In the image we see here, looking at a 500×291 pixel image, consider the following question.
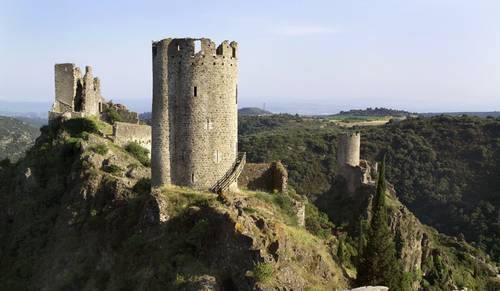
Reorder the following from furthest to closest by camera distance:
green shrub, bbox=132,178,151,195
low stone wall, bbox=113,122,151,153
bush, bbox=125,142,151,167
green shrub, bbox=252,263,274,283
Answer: low stone wall, bbox=113,122,151,153, bush, bbox=125,142,151,167, green shrub, bbox=132,178,151,195, green shrub, bbox=252,263,274,283

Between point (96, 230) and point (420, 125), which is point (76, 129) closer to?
point (96, 230)

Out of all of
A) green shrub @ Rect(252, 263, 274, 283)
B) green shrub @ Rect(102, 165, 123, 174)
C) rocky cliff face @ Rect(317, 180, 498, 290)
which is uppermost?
green shrub @ Rect(102, 165, 123, 174)

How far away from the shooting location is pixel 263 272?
1703cm

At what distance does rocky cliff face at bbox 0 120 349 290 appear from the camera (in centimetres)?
1809

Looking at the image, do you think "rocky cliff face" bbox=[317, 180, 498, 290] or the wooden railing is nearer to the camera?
the wooden railing

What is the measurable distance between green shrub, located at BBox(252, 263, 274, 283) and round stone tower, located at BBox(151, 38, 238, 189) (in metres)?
7.19

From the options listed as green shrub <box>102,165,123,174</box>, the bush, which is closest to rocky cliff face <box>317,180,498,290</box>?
the bush

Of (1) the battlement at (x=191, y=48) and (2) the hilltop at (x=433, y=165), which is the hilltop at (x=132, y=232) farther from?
(2) the hilltop at (x=433, y=165)

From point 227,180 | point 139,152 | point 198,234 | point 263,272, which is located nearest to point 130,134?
point 139,152

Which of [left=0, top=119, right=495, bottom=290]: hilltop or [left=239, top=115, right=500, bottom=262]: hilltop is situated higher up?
[left=0, top=119, right=495, bottom=290]: hilltop

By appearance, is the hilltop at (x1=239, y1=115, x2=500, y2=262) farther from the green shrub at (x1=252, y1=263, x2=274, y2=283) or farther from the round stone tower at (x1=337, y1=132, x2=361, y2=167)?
the green shrub at (x1=252, y1=263, x2=274, y2=283)

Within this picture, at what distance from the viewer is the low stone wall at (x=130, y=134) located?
1464 inches

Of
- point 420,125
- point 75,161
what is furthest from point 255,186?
point 420,125

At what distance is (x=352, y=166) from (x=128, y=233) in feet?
114
